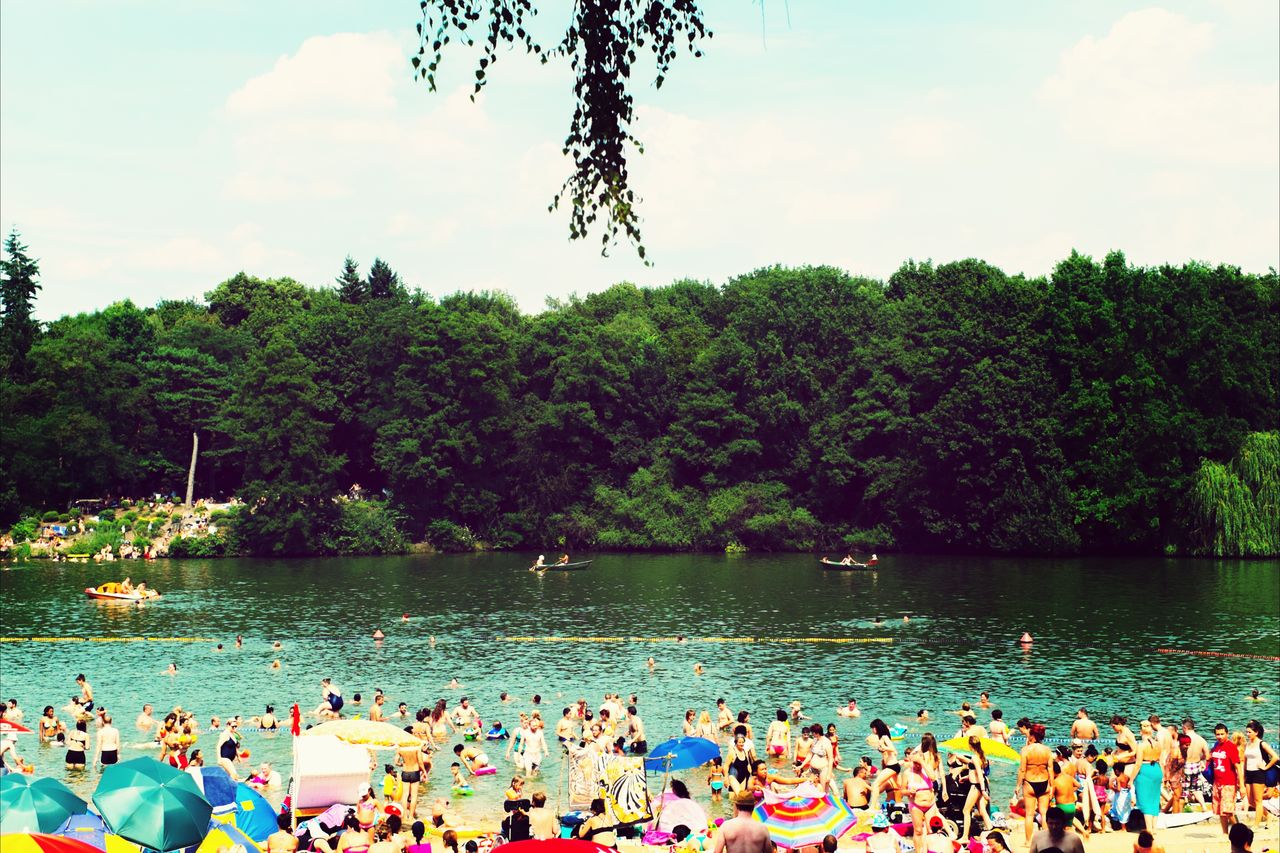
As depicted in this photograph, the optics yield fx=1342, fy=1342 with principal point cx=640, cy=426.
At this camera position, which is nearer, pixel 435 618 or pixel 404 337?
pixel 435 618

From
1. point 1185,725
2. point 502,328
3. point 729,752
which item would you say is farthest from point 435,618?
point 502,328

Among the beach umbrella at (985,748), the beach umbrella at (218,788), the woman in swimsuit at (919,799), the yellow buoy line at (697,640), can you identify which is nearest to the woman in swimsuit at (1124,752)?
the beach umbrella at (985,748)

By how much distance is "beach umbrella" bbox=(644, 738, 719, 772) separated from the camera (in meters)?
25.6

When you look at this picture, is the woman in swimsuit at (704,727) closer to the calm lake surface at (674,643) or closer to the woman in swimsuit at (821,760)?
the calm lake surface at (674,643)

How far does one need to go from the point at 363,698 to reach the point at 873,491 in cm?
5112

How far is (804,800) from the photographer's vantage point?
21250 mm

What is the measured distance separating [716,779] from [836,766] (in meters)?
3.51

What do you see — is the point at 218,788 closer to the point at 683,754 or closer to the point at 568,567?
the point at 683,754

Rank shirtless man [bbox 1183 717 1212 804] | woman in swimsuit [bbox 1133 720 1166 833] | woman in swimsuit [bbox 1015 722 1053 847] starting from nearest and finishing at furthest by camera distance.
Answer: woman in swimsuit [bbox 1015 722 1053 847]
woman in swimsuit [bbox 1133 720 1166 833]
shirtless man [bbox 1183 717 1212 804]

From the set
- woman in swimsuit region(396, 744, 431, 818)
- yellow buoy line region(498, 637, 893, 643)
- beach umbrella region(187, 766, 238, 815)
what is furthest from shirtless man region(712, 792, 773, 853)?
yellow buoy line region(498, 637, 893, 643)

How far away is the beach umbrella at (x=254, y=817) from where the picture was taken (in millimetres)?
21438

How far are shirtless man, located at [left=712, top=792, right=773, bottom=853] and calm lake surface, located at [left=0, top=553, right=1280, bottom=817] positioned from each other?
17.8 m

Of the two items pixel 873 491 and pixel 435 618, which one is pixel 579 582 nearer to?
pixel 435 618

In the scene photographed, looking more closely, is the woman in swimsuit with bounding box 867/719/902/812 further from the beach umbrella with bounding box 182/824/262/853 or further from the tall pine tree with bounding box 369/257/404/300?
the tall pine tree with bounding box 369/257/404/300
